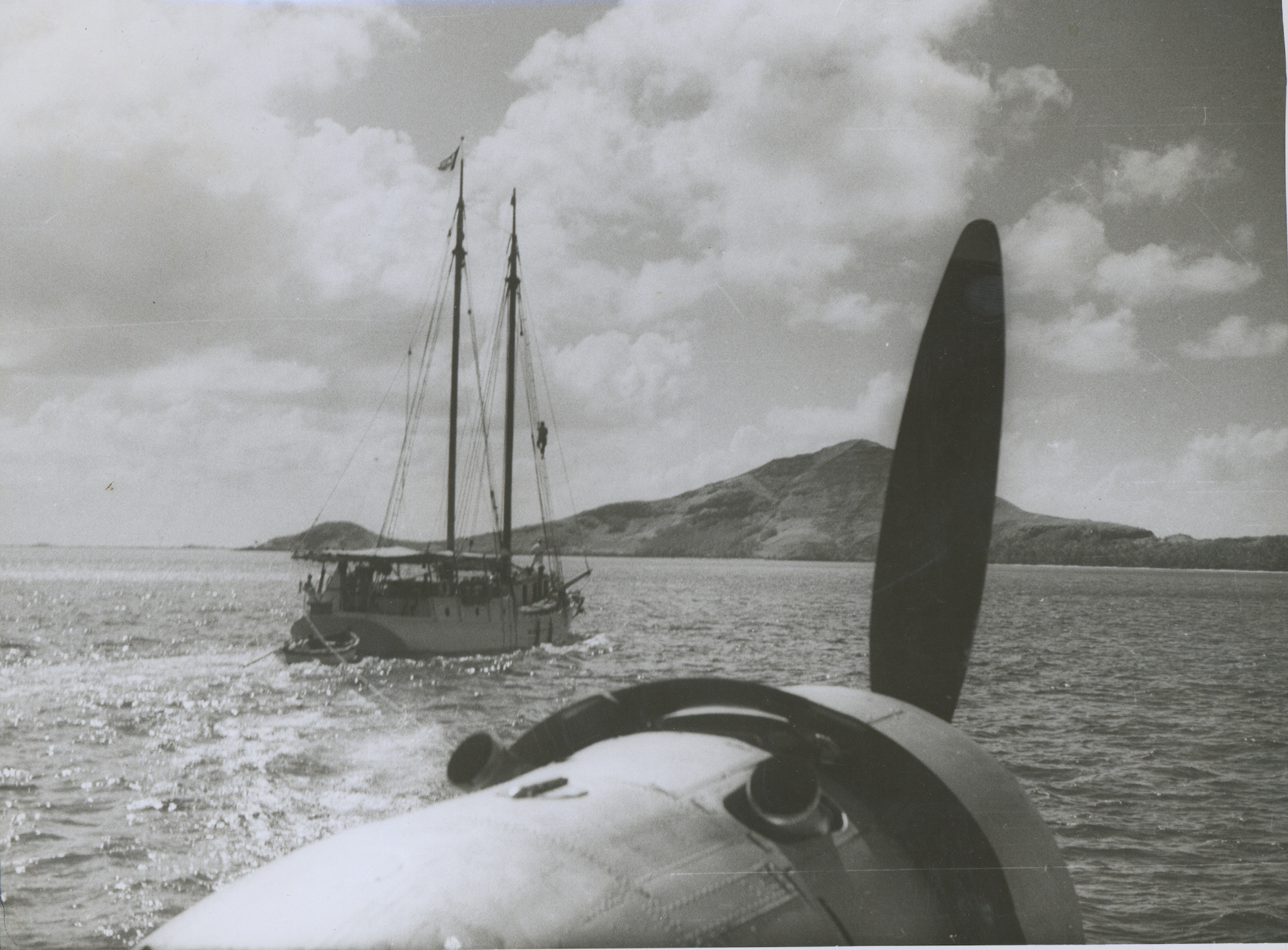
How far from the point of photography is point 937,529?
273 cm

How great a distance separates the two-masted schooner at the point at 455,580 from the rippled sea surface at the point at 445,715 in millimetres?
136

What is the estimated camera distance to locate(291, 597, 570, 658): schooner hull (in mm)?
4004

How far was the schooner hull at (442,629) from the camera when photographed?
4.00 metres

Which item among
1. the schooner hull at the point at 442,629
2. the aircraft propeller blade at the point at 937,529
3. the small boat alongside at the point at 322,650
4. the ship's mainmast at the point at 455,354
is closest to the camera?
the aircraft propeller blade at the point at 937,529

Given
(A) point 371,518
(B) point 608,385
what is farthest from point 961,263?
(A) point 371,518

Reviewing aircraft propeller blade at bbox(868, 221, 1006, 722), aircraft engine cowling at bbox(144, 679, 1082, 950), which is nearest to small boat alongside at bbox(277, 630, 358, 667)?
aircraft engine cowling at bbox(144, 679, 1082, 950)

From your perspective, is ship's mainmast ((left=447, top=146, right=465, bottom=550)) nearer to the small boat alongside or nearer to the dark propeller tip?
the small boat alongside

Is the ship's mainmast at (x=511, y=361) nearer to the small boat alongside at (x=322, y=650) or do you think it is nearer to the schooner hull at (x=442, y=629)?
the schooner hull at (x=442, y=629)

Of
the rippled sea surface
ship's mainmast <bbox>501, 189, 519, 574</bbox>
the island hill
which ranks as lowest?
the rippled sea surface

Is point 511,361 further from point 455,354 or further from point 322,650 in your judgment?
point 322,650

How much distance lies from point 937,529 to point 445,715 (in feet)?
7.78

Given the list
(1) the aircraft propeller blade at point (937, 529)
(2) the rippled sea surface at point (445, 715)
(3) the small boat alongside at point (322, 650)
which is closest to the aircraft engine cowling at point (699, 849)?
(1) the aircraft propeller blade at point (937, 529)

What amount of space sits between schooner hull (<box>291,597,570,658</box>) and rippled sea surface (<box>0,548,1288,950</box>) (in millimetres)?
109

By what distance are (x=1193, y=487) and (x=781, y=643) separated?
191 cm
